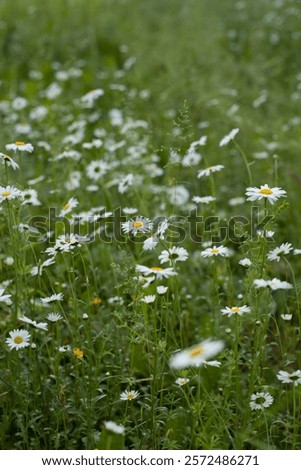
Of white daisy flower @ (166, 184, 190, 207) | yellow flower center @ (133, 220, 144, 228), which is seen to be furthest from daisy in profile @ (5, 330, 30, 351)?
white daisy flower @ (166, 184, 190, 207)

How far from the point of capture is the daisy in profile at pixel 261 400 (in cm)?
199

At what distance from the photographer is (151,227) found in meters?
2.17

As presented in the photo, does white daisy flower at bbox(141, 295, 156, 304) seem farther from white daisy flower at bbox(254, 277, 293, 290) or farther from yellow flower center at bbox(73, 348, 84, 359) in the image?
white daisy flower at bbox(254, 277, 293, 290)

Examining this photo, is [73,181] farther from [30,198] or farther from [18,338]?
[18,338]

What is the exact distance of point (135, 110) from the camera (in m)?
4.54

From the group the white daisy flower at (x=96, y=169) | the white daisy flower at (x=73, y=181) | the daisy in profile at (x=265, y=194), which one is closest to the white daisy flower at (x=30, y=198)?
the white daisy flower at (x=73, y=181)

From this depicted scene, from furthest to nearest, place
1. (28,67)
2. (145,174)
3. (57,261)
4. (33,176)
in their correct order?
(28,67) → (33,176) → (145,174) → (57,261)

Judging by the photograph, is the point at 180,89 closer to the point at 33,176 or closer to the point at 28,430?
the point at 33,176

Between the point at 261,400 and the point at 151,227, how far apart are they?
0.61 m

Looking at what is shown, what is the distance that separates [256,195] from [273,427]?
2.31ft

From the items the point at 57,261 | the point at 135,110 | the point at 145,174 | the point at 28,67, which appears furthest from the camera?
the point at 28,67

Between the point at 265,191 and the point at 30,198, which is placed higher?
the point at 265,191

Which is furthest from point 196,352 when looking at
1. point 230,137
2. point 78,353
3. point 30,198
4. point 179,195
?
point 179,195

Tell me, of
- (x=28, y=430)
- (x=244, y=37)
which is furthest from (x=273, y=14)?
(x=28, y=430)
